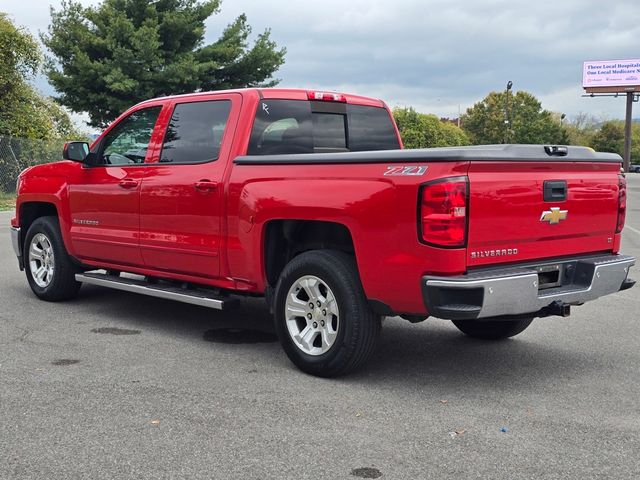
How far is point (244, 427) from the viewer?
4156 mm

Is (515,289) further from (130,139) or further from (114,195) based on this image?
(130,139)

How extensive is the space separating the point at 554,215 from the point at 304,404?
2.00 meters

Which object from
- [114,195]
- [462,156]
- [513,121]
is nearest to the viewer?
[462,156]

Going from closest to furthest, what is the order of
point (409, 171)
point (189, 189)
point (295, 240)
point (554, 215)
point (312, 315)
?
point (409, 171)
point (554, 215)
point (312, 315)
point (295, 240)
point (189, 189)

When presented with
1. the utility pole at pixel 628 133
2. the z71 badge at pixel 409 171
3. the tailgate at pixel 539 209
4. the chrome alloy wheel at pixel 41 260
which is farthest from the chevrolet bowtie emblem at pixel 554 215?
the utility pole at pixel 628 133

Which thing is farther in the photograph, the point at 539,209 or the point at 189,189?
the point at 189,189

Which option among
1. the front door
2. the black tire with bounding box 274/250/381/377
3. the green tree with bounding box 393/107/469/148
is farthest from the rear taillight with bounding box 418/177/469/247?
the green tree with bounding box 393/107/469/148

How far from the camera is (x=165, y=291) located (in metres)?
6.26

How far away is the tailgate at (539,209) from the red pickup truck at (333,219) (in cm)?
1

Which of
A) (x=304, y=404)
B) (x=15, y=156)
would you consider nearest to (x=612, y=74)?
(x=15, y=156)

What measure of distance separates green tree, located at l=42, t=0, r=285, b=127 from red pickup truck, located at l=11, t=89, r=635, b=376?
25.1m

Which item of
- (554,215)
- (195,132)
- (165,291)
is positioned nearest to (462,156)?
(554,215)

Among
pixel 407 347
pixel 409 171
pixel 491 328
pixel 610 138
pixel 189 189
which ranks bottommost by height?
pixel 407 347

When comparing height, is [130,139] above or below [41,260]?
above
